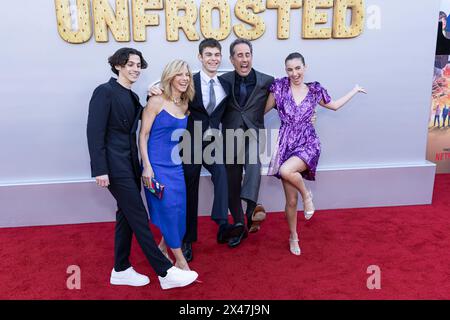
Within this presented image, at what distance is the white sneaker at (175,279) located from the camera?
105 inches

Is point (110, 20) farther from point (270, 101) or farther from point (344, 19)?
point (344, 19)

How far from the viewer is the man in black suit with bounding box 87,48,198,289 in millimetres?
2406

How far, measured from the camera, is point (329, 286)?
271cm

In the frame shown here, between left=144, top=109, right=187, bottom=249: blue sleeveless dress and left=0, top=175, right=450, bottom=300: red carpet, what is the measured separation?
1.44 ft

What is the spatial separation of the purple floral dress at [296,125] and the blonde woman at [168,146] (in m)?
0.76

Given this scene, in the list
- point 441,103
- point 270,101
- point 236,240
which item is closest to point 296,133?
point 270,101

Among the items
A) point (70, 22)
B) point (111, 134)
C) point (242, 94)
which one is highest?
point (70, 22)

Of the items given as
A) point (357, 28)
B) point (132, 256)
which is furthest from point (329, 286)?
point (357, 28)

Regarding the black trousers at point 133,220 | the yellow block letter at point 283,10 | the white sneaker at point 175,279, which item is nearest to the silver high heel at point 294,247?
the white sneaker at point 175,279

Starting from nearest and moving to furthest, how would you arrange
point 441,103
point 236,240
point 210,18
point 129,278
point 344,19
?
point 129,278 → point 236,240 → point 210,18 → point 344,19 → point 441,103

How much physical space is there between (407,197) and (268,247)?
1.86 meters

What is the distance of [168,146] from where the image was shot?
2.68 metres

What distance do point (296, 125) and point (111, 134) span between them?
140cm

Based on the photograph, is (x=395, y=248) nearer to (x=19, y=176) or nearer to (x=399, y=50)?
(x=399, y=50)
